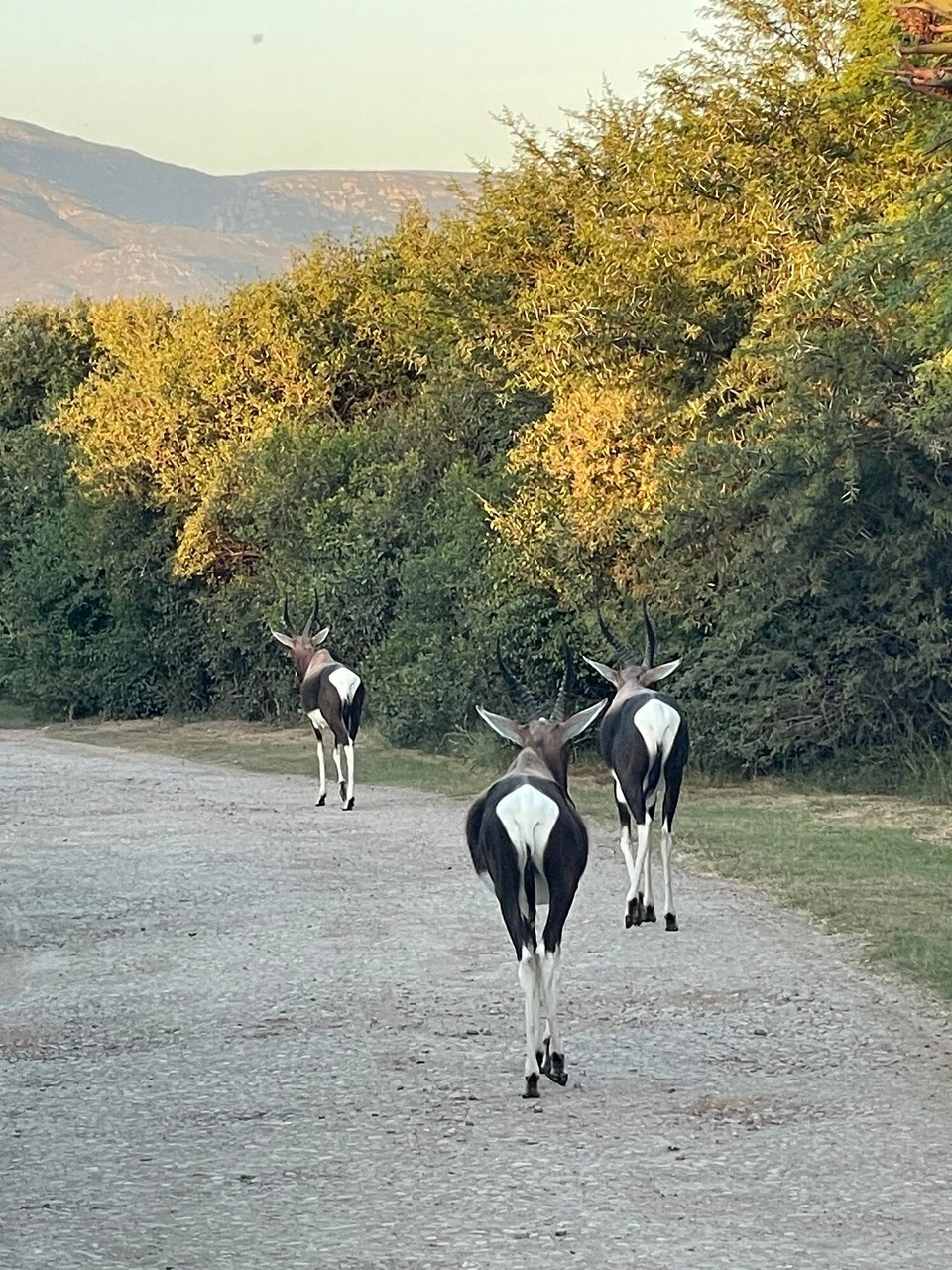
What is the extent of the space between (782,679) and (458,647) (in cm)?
621

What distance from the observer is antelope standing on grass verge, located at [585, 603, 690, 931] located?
A: 1138cm

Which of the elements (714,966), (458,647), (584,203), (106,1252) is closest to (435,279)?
(584,203)

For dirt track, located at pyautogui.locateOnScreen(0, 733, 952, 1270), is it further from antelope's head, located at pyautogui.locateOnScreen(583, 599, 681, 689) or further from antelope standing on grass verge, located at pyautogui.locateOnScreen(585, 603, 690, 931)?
antelope's head, located at pyautogui.locateOnScreen(583, 599, 681, 689)

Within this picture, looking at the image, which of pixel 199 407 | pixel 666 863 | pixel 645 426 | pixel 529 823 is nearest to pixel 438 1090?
pixel 529 823

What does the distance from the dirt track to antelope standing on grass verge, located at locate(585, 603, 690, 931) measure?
0.95 ft

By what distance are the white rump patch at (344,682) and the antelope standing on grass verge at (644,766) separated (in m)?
8.24

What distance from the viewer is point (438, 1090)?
771 centimetres

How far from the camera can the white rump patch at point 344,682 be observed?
791 inches

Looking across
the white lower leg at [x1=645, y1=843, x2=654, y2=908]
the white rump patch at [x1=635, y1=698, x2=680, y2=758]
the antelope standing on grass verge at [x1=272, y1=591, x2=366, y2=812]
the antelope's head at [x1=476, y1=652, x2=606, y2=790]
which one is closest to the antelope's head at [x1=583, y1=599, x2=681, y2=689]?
the white rump patch at [x1=635, y1=698, x2=680, y2=758]

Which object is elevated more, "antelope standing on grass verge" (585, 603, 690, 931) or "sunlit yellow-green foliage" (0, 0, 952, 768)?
"sunlit yellow-green foliage" (0, 0, 952, 768)

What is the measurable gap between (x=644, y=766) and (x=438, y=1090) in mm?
4026

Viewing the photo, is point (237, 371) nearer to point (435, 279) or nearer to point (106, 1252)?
point (435, 279)

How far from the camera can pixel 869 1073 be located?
25.7 feet

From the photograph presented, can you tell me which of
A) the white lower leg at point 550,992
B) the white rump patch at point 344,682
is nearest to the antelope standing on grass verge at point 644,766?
the white lower leg at point 550,992
